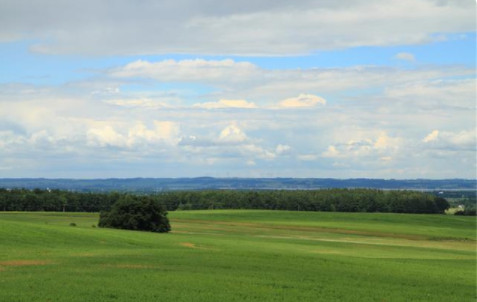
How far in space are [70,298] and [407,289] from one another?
17.7m

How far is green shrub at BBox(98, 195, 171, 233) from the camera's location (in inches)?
3361

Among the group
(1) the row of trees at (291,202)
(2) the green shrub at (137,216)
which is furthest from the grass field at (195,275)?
(1) the row of trees at (291,202)

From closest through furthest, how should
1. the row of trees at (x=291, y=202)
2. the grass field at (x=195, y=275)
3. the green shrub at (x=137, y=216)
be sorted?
the grass field at (x=195, y=275)
the green shrub at (x=137, y=216)
the row of trees at (x=291, y=202)

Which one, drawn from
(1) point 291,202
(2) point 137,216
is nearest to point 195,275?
(2) point 137,216

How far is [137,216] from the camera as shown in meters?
85.3

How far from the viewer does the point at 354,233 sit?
10238cm

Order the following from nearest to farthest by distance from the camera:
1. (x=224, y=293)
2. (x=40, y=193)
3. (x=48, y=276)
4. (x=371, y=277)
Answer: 1. (x=224, y=293)
2. (x=48, y=276)
3. (x=371, y=277)
4. (x=40, y=193)

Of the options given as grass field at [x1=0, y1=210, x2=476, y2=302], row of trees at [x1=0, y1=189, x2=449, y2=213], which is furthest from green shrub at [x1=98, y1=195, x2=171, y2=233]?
row of trees at [x1=0, y1=189, x2=449, y2=213]

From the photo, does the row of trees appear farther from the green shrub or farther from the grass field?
the grass field

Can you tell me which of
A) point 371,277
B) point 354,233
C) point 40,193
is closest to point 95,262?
point 371,277

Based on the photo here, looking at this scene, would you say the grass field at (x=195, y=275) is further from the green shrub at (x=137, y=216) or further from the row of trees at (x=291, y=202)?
the row of trees at (x=291, y=202)

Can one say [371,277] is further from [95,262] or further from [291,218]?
[291,218]

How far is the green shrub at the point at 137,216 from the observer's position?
8538 centimetres

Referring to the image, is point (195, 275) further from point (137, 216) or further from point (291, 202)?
point (291, 202)
